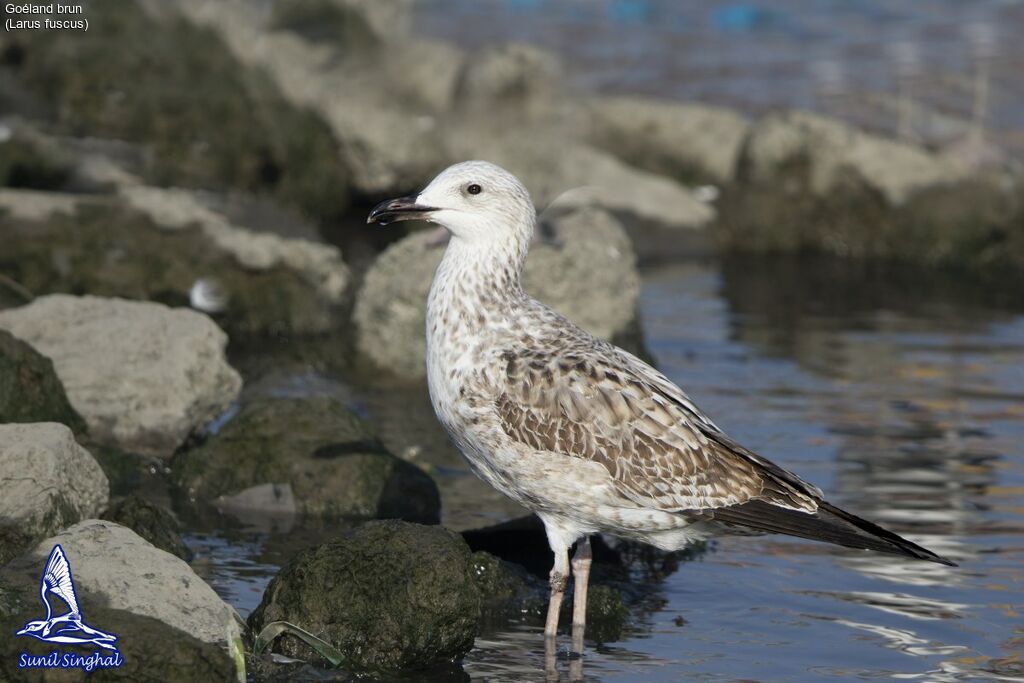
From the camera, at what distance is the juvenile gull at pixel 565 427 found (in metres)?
7.22

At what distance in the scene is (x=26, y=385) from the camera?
8836mm

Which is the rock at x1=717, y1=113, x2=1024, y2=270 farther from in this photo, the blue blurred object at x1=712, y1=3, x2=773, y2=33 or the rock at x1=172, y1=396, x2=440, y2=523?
the blue blurred object at x1=712, y1=3, x2=773, y2=33

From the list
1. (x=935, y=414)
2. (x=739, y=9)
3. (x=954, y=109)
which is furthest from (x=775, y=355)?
(x=739, y=9)

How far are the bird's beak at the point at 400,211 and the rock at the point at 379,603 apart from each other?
1517mm

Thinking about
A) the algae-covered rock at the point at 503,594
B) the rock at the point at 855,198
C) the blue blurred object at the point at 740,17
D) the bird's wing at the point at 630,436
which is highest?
the blue blurred object at the point at 740,17

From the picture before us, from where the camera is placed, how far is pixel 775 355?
1366 centimetres

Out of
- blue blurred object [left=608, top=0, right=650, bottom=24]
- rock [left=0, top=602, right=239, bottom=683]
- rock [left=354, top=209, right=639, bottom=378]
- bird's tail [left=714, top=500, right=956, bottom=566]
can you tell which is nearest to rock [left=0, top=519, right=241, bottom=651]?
rock [left=0, top=602, right=239, bottom=683]

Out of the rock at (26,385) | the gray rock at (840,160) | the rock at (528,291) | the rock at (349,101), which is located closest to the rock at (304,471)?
the rock at (26,385)

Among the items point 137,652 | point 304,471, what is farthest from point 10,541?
point 304,471

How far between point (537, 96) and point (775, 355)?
6.82 m

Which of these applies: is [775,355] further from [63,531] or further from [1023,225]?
[63,531]

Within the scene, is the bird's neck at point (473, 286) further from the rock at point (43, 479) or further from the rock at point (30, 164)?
the rock at point (30, 164)

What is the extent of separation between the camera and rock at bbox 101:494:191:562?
7785 mm

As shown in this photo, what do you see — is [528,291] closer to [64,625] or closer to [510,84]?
[64,625]
